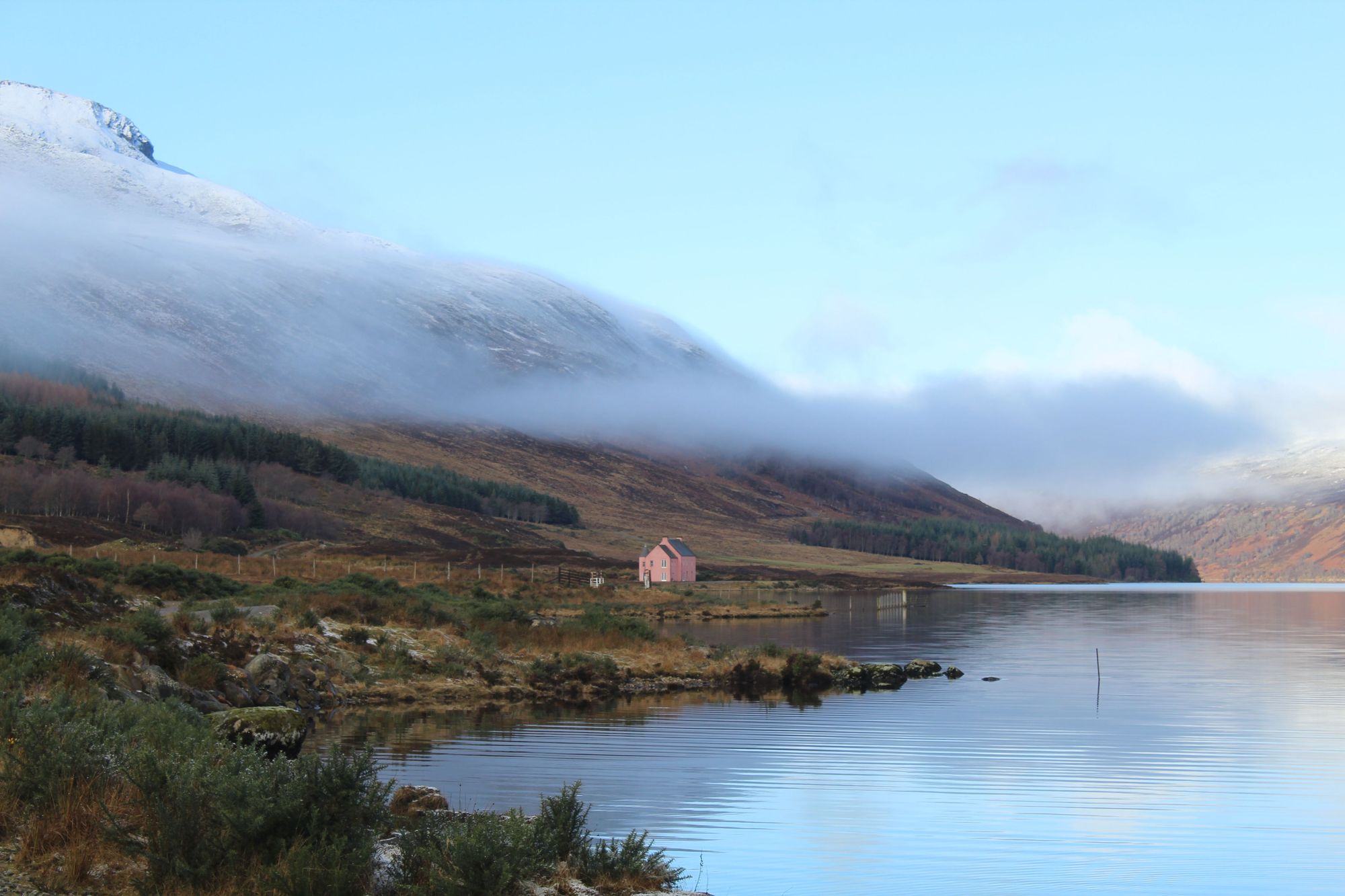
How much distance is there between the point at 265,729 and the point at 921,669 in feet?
114

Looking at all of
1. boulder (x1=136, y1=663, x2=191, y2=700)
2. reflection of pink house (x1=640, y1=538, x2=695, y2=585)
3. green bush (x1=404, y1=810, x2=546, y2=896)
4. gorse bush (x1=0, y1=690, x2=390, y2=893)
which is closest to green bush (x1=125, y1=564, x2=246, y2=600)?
boulder (x1=136, y1=663, x2=191, y2=700)

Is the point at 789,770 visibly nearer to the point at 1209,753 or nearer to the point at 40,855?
the point at 1209,753

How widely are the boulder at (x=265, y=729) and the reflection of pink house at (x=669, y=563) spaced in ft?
412

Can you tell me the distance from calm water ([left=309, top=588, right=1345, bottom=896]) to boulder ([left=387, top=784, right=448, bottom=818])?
2.05 m

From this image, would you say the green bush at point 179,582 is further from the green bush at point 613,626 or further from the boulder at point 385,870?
the boulder at point 385,870

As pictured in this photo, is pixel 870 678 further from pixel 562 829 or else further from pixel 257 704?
pixel 562 829

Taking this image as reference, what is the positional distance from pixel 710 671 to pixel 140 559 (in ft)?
108

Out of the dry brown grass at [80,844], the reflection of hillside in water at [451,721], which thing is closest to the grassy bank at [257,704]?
the dry brown grass at [80,844]

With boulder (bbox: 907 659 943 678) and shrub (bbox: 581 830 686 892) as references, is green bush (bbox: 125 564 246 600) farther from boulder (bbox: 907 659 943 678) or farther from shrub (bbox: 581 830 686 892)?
shrub (bbox: 581 830 686 892)

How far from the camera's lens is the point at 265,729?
2053 centimetres

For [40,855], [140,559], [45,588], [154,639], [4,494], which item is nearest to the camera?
[40,855]

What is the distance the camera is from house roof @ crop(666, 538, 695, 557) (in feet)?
493

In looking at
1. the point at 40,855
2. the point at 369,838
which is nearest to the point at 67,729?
the point at 40,855

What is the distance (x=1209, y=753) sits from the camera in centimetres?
3111
